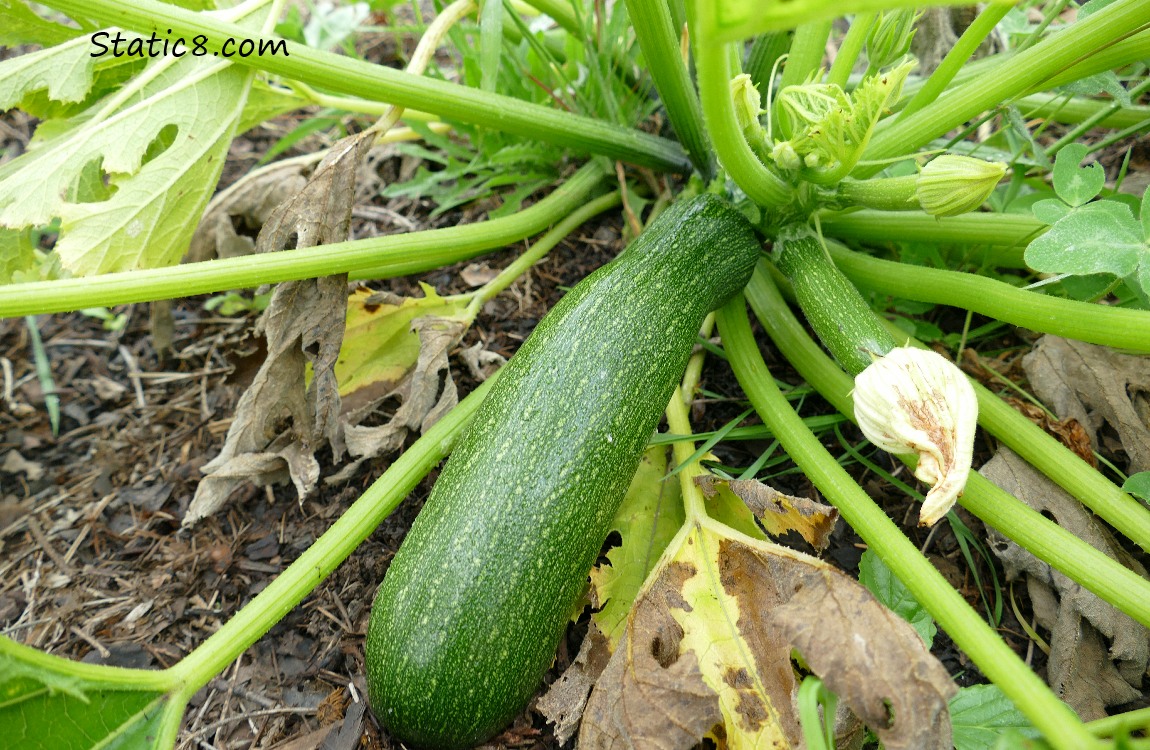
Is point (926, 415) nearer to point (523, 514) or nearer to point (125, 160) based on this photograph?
point (523, 514)

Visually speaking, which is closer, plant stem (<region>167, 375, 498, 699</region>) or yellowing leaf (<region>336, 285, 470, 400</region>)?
plant stem (<region>167, 375, 498, 699</region>)

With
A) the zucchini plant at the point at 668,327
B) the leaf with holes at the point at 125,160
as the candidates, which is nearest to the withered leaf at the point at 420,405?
the zucchini plant at the point at 668,327

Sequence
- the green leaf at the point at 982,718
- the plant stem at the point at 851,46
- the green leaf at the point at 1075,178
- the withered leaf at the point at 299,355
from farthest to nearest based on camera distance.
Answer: the withered leaf at the point at 299,355, the plant stem at the point at 851,46, the green leaf at the point at 1075,178, the green leaf at the point at 982,718

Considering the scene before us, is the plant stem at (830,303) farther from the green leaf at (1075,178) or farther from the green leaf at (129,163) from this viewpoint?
the green leaf at (129,163)

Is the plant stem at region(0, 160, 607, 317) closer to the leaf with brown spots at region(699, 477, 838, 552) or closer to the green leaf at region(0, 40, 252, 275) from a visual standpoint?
the green leaf at region(0, 40, 252, 275)

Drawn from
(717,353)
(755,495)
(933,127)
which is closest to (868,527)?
(755,495)

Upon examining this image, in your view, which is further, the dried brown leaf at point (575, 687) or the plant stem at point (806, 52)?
the plant stem at point (806, 52)

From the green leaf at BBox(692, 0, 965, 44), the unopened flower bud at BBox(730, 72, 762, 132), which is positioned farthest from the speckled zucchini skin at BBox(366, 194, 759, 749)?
the green leaf at BBox(692, 0, 965, 44)
